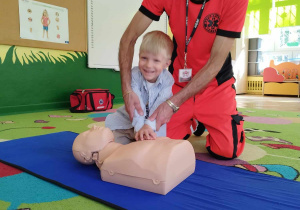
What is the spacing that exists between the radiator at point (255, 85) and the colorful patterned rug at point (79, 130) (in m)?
5.20

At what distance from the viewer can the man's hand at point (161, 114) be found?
1.17 metres

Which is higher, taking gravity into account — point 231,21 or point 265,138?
point 231,21

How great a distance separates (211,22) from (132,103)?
0.57 m

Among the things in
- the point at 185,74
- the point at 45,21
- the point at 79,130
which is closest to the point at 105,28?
the point at 45,21

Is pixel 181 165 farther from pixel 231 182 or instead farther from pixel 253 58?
pixel 253 58

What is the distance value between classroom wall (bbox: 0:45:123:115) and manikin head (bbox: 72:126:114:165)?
1.88 meters

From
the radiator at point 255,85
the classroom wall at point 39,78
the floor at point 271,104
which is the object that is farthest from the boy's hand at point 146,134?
the radiator at point 255,85

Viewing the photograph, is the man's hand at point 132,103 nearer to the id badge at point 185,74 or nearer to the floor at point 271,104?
the id badge at point 185,74

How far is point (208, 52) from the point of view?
1.41 meters

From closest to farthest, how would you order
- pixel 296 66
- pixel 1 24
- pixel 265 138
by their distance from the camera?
pixel 265 138 < pixel 1 24 < pixel 296 66

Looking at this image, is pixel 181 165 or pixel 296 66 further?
pixel 296 66

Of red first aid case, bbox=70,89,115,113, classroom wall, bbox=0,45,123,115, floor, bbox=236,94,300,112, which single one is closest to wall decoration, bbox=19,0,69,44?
classroom wall, bbox=0,45,123,115

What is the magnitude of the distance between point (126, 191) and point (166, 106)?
45 cm

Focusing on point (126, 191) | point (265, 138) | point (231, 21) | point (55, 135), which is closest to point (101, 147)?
point (126, 191)
